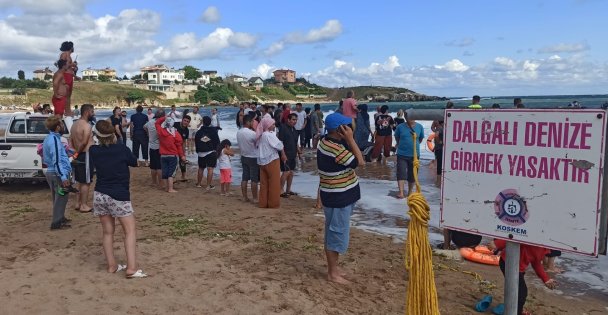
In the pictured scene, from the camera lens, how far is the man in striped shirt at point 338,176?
4.88m

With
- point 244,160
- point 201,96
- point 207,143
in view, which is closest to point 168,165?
point 207,143

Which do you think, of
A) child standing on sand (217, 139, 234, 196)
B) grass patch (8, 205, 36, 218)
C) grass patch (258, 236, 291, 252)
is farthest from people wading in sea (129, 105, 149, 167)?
grass patch (258, 236, 291, 252)

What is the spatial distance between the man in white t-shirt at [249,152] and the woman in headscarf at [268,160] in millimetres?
386

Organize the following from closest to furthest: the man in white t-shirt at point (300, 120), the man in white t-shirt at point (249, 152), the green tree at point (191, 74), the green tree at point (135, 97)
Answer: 1. the man in white t-shirt at point (249, 152)
2. the man in white t-shirt at point (300, 120)
3. the green tree at point (135, 97)
4. the green tree at point (191, 74)

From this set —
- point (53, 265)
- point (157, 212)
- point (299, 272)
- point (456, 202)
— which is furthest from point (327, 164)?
point (157, 212)

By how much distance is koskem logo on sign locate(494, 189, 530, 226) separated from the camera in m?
2.56

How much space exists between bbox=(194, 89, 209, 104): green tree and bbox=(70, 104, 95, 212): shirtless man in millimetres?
123952

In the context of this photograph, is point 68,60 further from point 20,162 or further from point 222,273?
point 222,273

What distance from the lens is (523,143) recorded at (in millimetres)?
2555

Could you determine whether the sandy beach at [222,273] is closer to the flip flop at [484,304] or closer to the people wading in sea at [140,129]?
the flip flop at [484,304]

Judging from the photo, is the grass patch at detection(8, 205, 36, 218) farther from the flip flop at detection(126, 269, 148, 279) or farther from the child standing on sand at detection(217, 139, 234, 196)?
the flip flop at detection(126, 269, 148, 279)

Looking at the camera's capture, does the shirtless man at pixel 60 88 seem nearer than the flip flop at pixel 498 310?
No

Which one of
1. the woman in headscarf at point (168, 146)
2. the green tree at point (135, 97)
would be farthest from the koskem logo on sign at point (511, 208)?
the green tree at point (135, 97)

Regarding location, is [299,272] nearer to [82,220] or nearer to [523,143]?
[523,143]
